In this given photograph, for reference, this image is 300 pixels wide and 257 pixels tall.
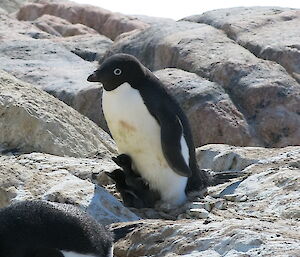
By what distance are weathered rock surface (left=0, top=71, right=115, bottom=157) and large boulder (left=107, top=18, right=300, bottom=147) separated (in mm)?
3941

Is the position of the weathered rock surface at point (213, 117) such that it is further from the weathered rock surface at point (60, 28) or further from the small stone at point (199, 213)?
the weathered rock surface at point (60, 28)

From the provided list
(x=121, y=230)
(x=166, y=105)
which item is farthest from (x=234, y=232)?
(x=166, y=105)

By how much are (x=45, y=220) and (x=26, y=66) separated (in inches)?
394

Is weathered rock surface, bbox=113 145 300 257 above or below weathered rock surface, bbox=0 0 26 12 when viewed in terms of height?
above

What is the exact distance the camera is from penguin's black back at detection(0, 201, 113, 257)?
3902 millimetres

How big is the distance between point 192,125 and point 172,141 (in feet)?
15.3

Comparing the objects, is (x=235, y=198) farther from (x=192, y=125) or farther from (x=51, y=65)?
(x=51, y=65)

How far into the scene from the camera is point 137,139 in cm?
678

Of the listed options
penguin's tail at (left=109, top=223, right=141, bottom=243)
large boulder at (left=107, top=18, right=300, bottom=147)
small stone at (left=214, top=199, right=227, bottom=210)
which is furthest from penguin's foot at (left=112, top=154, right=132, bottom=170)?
large boulder at (left=107, top=18, right=300, bottom=147)

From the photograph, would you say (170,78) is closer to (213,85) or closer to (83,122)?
(213,85)

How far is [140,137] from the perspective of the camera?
22.2 ft

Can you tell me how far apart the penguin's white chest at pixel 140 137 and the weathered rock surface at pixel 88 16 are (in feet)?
57.2

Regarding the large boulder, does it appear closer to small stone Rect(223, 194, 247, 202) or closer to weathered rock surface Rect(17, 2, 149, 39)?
small stone Rect(223, 194, 247, 202)

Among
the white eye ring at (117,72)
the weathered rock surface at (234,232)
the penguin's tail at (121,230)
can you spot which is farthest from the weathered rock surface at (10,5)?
the penguin's tail at (121,230)
